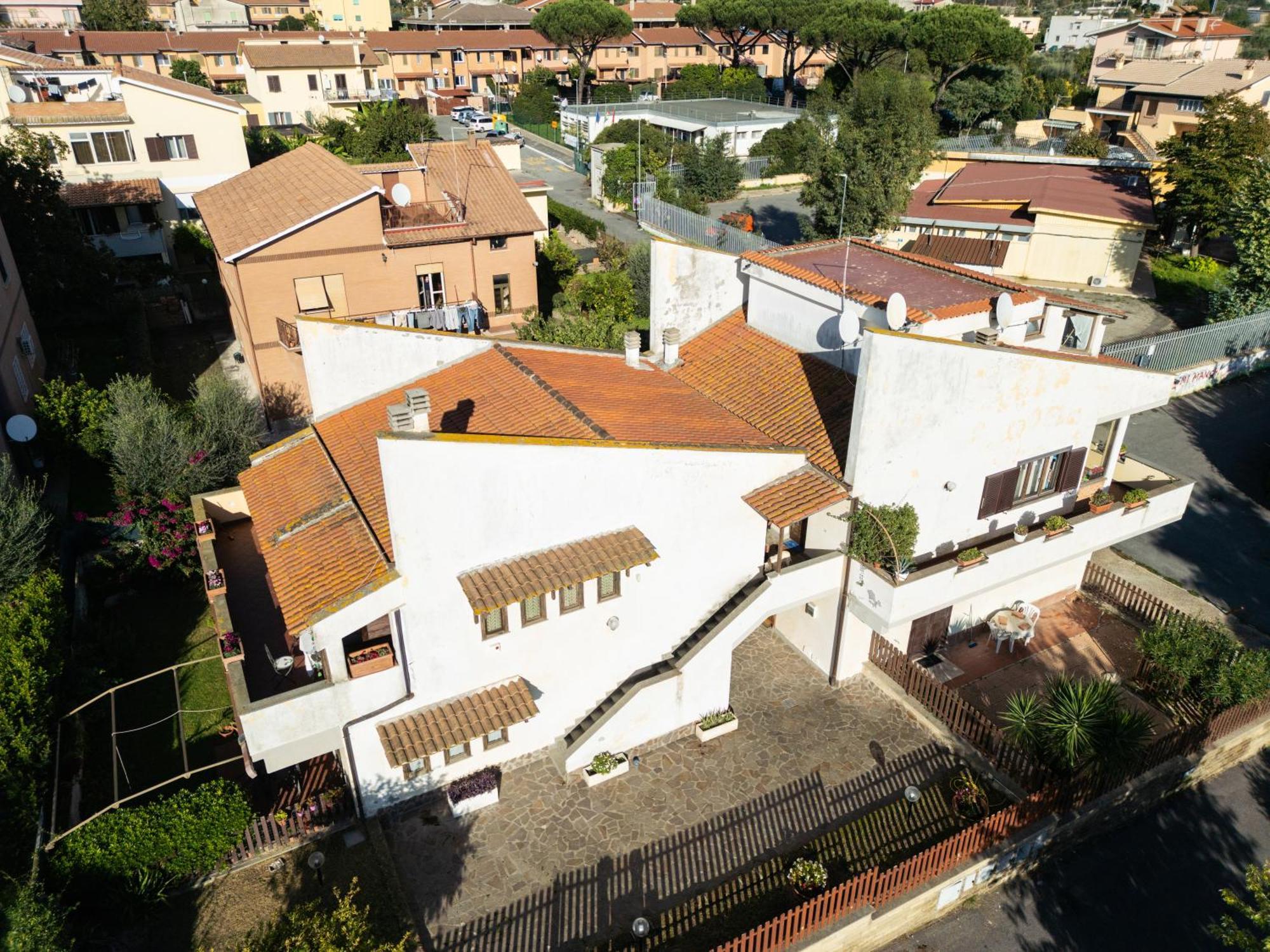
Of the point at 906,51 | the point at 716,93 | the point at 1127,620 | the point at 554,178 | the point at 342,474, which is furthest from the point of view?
the point at 716,93

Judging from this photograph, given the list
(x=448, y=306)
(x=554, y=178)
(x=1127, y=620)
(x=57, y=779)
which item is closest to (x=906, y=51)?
(x=554, y=178)

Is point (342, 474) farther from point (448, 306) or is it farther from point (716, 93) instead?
point (716, 93)

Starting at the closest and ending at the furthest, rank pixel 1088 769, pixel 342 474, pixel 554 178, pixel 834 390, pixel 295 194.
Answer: pixel 1088 769 < pixel 342 474 < pixel 834 390 < pixel 295 194 < pixel 554 178

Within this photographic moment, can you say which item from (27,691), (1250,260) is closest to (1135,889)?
(27,691)

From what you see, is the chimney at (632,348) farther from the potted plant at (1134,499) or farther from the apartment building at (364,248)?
the potted plant at (1134,499)

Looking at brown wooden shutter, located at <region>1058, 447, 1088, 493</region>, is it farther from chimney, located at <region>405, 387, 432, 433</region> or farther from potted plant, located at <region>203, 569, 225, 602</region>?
potted plant, located at <region>203, 569, 225, 602</region>

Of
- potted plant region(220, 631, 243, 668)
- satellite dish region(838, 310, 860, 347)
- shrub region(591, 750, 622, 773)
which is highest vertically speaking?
satellite dish region(838, 310, 860, 347)

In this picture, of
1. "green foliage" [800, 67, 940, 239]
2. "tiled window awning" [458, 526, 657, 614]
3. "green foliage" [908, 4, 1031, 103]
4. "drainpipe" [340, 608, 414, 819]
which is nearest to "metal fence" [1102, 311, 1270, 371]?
"green foliage" [800, 67, 940, 239]

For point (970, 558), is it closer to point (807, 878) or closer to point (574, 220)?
point (807, 878)
